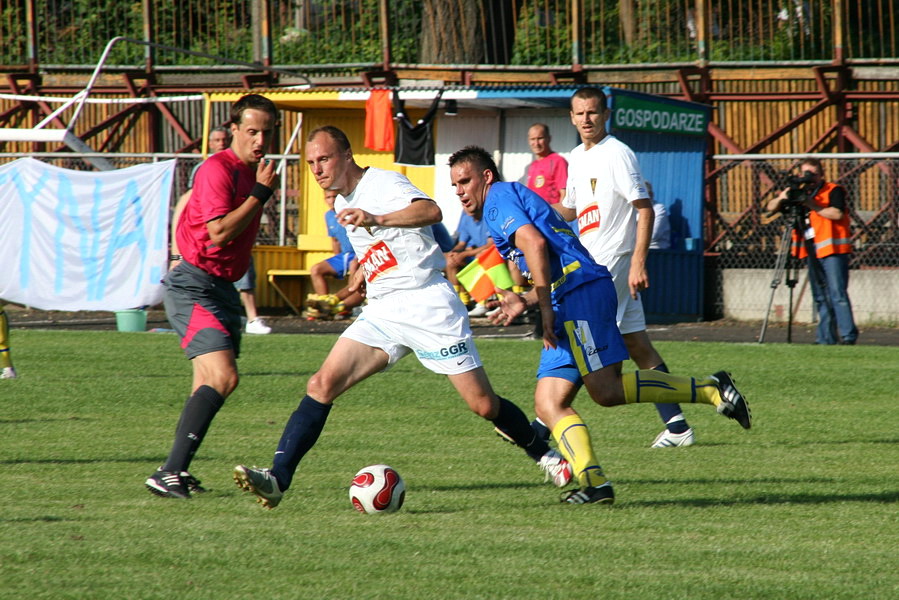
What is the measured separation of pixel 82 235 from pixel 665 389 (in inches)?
489

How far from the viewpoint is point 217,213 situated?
6.49 meters

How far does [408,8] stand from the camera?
21781mm

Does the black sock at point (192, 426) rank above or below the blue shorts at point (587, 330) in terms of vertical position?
below

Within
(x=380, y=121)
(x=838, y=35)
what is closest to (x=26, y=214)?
(x=380, y=121)

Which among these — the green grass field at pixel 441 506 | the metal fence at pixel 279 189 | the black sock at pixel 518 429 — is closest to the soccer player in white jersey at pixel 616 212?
the green grass field at pixel 441 506

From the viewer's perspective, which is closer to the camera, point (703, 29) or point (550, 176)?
point (550, 176)

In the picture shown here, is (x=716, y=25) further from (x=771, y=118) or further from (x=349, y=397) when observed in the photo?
(x=349, y=397)

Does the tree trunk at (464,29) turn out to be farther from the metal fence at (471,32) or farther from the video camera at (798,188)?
the video camera at (798,188)

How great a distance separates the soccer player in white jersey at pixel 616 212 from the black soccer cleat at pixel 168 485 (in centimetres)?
296

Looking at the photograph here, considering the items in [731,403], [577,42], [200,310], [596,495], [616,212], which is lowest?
[596,495]

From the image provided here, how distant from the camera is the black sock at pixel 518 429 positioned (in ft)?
21.6

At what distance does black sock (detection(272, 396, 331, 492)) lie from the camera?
6.11 metres

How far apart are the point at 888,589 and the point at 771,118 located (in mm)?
16625

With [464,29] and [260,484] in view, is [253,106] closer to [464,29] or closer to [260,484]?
[260,484]
